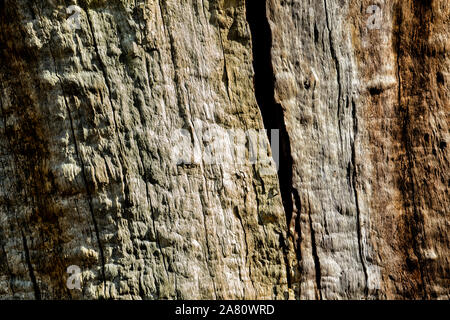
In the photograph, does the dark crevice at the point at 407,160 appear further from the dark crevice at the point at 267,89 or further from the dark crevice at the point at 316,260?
the dark crevice at the point at 267,89

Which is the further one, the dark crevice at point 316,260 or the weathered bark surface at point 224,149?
the dark crevice at point 316,260

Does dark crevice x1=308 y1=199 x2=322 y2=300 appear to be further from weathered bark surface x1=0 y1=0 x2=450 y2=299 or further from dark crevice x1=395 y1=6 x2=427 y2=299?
dark crevice x1=395 y1=6 x2=427 y2=299

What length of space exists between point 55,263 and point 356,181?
1.47 m

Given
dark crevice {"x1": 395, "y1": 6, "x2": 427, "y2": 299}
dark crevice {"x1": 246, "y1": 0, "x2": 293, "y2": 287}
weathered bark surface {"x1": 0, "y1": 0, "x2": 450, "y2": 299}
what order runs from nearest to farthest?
weathered bark surface {"x1": 0, "y1": 0, "x2": 450, "y2": 299} → dark crevice {"x1": 246, "y1": 0, "x2": 293, "y2": 287} → dark crevice {"x1": 395, "y1": 6, "x2": 427, "y2": 299}

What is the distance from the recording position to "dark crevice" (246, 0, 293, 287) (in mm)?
2328

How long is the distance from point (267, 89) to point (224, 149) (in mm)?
371

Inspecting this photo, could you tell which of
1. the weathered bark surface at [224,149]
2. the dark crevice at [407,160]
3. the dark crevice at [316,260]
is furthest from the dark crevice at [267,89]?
the dark crevice at [407,160]

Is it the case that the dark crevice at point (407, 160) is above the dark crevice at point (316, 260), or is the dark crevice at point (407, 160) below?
above

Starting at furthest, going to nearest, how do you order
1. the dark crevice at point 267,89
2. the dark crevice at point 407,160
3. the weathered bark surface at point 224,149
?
the dark crevice at point 407,160, the dark crevice at point 267,89, the weathered bark surface at point 224,149

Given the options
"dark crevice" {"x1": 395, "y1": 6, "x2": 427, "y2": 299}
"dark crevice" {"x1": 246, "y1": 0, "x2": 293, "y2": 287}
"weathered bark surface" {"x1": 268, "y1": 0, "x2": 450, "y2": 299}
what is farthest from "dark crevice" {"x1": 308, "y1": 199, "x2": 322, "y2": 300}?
"dark crevice" {"x1": 395, "y1": 6, "x2": 427, "y2": 299}

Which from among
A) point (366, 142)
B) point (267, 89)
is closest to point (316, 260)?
point (366, 142)

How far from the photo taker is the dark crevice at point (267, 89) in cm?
233

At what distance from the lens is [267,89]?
235 cm

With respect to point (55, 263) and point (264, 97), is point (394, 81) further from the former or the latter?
point (55, 263)
